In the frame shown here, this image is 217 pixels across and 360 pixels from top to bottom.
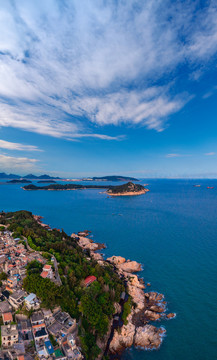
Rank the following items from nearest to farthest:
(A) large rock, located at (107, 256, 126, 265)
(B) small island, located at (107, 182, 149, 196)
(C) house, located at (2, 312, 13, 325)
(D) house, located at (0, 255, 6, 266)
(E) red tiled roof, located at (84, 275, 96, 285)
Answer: (C) house, located at (2, 312, 13, 325) < (E) red tiled roof, located at (84, 275, 96, 285) < (D) house, located at (0, 255, 6, 266) < (A) large rock, located at (107, 256, 126, 265) < (B) small island, located at (107, 182, 149, 196)

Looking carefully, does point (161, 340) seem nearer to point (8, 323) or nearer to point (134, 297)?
point (134, 297)

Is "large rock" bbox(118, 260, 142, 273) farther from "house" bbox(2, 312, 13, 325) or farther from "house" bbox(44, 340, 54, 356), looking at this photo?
"house" bbox(2, 312, 13, 325)

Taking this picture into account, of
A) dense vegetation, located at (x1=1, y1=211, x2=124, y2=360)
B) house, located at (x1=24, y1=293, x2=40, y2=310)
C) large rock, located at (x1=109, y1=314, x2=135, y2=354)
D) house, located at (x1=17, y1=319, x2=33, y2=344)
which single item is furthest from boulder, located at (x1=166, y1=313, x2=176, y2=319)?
house, located at (x1=17, y1=319, x2=33, y2=344)

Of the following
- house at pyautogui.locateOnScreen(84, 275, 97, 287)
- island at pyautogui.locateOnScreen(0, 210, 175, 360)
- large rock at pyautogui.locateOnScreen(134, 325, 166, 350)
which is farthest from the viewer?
house at pyautogui.locateOnScreen(84, 275, 97, 287)

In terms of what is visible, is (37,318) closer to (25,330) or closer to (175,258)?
(25,330)

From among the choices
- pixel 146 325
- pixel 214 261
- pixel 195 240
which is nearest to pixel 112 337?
pixel 146 325

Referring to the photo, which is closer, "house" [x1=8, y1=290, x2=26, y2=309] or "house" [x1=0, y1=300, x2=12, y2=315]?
"house" [x1=0, y1=300, x2=12, y2=315]
